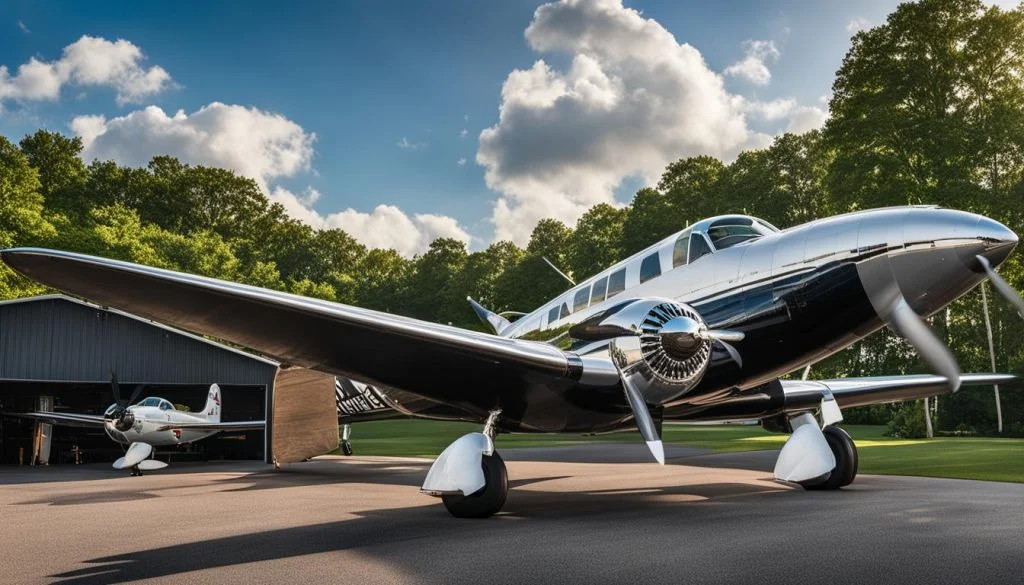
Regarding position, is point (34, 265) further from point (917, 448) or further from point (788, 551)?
point (917, 448)

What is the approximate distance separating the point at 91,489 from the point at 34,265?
458 inches

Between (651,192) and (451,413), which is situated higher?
(651,192)

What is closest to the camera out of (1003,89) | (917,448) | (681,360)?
(681,360)

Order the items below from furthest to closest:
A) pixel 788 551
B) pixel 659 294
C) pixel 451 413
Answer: pixel 451 413, pixel 659 294, pixel 788 551

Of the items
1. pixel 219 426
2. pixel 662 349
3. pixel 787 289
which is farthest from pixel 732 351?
pixel 219 426

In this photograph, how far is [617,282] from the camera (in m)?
10.8

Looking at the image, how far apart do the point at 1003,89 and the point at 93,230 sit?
5303 centimetres

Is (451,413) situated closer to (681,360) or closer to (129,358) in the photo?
(681,360)

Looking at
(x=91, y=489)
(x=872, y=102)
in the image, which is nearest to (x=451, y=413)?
(x=91, y=489)

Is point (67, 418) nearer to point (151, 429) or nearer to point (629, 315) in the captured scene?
point (151, 429)

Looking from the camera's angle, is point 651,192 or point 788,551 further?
point 651,192

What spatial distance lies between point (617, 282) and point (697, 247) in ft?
4.72

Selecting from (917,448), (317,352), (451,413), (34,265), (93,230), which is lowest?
(917,448)

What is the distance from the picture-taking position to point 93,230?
48.6 meters
